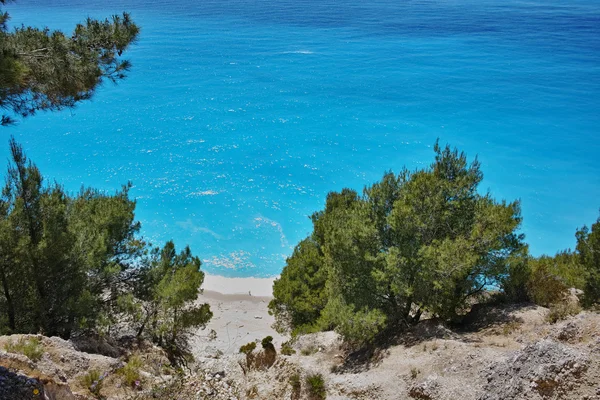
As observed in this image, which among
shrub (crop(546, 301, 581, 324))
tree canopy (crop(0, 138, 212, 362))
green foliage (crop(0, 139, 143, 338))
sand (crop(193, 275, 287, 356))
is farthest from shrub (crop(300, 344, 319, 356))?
shrub (crop(546, 301, 581, 324))

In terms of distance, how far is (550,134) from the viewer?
38219mm

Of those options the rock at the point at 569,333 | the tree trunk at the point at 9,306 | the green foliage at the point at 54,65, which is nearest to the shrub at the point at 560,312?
the rock at the point at 569,333

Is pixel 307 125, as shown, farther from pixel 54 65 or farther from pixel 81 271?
pixel 54 65

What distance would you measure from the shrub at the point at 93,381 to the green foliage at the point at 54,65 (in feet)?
16.4

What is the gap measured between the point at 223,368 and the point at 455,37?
58.0 metres

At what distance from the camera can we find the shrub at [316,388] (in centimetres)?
1011

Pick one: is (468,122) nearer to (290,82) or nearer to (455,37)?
(290,82)

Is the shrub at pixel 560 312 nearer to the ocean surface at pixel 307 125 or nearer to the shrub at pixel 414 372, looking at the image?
the shrub at pixel 414 372

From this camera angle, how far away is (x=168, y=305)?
13.8m

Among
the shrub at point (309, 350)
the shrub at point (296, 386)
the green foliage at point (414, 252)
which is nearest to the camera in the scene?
the shrub at point (296, 386)

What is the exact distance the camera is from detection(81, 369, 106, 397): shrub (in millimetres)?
8711

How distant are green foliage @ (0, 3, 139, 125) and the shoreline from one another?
17509 millimetres

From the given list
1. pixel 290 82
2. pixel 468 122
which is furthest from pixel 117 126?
pixel 468 122

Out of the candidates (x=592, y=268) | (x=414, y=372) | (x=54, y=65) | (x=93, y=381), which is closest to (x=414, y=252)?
(x=414, y=372)
